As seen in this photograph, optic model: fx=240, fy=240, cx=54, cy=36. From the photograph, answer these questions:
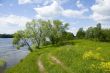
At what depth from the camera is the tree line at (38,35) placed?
99.2m

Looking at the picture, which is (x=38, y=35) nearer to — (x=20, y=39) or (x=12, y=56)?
(x=20, y=39)

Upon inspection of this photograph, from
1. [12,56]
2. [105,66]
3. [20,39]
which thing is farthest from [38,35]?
[105,66]

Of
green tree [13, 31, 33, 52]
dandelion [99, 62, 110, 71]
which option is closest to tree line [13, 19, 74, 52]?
green tree [13, 31, 33, 52]

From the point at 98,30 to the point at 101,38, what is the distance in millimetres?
6402

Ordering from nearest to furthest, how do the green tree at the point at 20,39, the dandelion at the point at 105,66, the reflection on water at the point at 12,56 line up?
1. the dandelion at the point at 105,66
2. the reflection on water at the point at 12,56
3. the green tree at the point at 20,39

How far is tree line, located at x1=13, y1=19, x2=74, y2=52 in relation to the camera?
9919 cm

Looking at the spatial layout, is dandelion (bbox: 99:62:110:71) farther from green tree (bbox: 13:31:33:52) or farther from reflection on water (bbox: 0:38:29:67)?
green tree (bbox: 13:31:33:52)

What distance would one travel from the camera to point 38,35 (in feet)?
340

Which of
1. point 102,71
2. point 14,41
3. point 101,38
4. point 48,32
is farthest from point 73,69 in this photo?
point 101,38

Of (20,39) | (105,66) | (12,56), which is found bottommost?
(12,56)

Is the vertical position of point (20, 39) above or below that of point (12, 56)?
above

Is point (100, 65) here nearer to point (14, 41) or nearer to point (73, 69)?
point (73, 69)

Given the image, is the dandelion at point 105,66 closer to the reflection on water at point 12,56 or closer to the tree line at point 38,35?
the reflection on water at point 12,56

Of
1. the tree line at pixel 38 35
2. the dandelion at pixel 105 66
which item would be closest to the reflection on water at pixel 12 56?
the tree line at pixel 38 35
